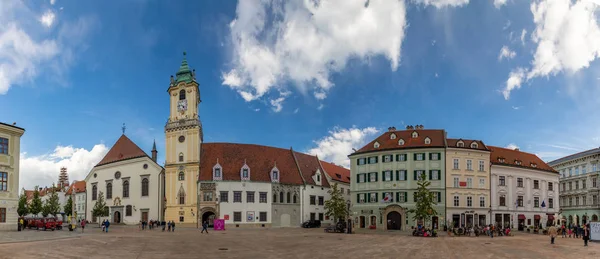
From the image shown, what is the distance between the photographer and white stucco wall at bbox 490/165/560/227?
66438mm

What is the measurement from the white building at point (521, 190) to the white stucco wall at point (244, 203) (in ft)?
109

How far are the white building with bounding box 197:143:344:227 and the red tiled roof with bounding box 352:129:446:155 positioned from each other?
14361mm

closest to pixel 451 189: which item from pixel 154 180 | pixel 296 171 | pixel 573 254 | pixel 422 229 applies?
pixel 422 229

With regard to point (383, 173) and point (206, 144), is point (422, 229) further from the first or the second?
point (206, 144)

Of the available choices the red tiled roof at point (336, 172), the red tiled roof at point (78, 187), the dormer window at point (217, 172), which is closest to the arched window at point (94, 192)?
the dormer window at point (217, 172)

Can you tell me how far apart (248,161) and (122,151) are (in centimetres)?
2302

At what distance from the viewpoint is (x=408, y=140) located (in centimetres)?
6656

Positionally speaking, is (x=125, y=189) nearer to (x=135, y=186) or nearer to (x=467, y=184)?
(x=135, y=186)

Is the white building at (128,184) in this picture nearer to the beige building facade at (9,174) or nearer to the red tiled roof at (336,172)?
the beige building facade at (9,174)

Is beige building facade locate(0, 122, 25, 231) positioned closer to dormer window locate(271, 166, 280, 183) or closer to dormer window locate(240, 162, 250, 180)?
dormer window locate(240, 162, 250, 180)

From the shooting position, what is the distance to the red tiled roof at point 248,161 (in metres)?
73.1

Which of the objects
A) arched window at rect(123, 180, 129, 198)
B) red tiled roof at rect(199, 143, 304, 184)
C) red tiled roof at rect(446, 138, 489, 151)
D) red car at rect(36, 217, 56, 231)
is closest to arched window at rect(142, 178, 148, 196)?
arched window at rect(123, 180, 129, 198)

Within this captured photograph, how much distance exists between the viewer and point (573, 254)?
1153 inches

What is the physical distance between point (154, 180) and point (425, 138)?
42.2m
